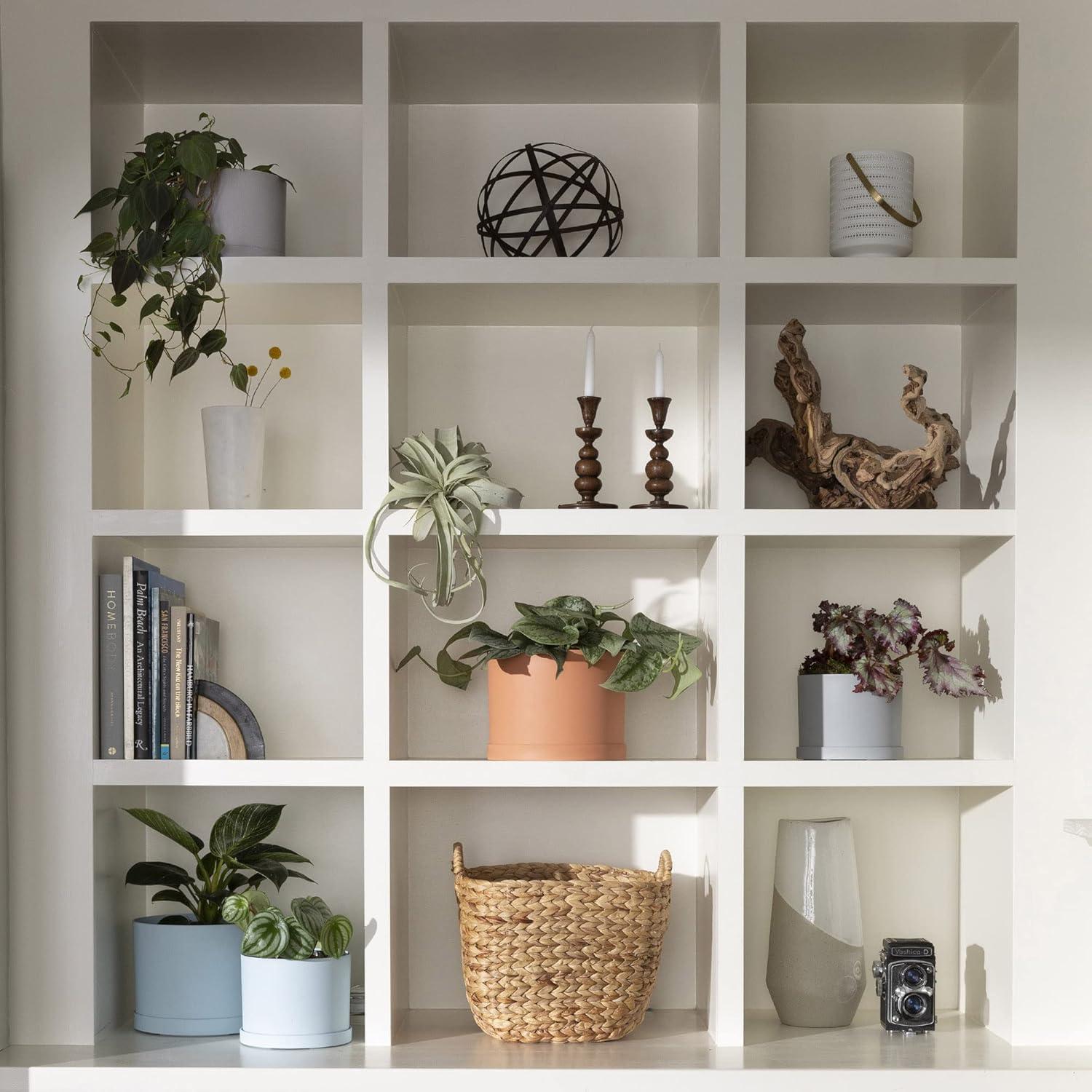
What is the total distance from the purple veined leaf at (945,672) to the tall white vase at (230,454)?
1.10 metres

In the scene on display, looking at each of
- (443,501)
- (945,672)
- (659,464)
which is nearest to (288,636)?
(443,501)

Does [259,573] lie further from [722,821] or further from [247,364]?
[722,821]

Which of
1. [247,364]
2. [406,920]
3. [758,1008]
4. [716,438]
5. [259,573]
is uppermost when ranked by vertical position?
[247,364]

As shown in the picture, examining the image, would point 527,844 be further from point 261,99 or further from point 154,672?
point 261,99

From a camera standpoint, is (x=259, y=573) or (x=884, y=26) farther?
(x=259, y=573)

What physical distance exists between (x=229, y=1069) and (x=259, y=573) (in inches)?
31.8

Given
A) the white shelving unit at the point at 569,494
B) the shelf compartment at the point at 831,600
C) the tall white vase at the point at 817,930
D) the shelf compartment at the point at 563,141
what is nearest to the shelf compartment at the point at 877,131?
the white shelving unit at the point at 569,494

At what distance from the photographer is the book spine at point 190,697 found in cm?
192

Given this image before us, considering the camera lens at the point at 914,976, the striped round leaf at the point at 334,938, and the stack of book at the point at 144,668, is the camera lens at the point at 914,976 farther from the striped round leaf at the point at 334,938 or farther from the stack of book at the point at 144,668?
the stack of book at the point at 144,668

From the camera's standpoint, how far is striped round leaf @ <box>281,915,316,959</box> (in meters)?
1.86

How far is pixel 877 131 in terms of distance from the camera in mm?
2191

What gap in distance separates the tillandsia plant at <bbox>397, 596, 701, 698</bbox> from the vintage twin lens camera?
1.82 feet

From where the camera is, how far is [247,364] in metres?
2.17

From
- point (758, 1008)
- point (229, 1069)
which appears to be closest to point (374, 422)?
point (229, 1069)
